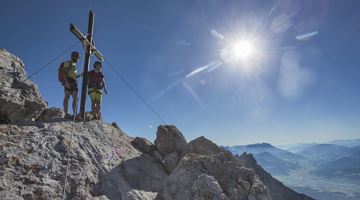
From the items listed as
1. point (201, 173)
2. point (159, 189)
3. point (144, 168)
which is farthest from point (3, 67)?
point (201, 173)

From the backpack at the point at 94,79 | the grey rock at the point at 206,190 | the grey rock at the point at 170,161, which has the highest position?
the backpack at the point at 94,79

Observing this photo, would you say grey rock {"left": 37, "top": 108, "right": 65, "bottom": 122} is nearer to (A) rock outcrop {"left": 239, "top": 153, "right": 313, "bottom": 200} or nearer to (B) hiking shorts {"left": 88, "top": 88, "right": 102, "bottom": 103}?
(B) hiking shorts {"left": 88, "top": 88, "right": 102, "bottom": 103}

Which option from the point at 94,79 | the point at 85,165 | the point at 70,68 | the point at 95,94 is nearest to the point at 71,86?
the point at 70,68

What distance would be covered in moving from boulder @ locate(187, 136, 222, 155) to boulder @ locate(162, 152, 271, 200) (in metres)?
2.90

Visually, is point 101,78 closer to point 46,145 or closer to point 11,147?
point 46,145

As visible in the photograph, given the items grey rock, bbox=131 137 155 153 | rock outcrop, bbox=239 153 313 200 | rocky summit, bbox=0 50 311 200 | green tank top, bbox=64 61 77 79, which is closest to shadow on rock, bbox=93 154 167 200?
rocky summit, bbox=0 50 311 200

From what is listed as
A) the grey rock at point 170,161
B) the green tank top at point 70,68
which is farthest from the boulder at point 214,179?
the green tank top at point 70,68

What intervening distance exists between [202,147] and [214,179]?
19.3 ft

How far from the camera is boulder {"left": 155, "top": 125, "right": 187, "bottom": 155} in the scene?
18922 millimetres

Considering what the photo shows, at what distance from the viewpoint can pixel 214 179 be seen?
13.3 m

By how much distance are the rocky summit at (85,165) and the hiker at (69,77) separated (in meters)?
1.46

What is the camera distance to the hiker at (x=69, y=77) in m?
15.6

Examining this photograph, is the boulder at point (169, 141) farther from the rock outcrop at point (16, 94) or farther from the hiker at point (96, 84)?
the rock outcrop at point (16, 94)

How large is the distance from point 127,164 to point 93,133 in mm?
2943
